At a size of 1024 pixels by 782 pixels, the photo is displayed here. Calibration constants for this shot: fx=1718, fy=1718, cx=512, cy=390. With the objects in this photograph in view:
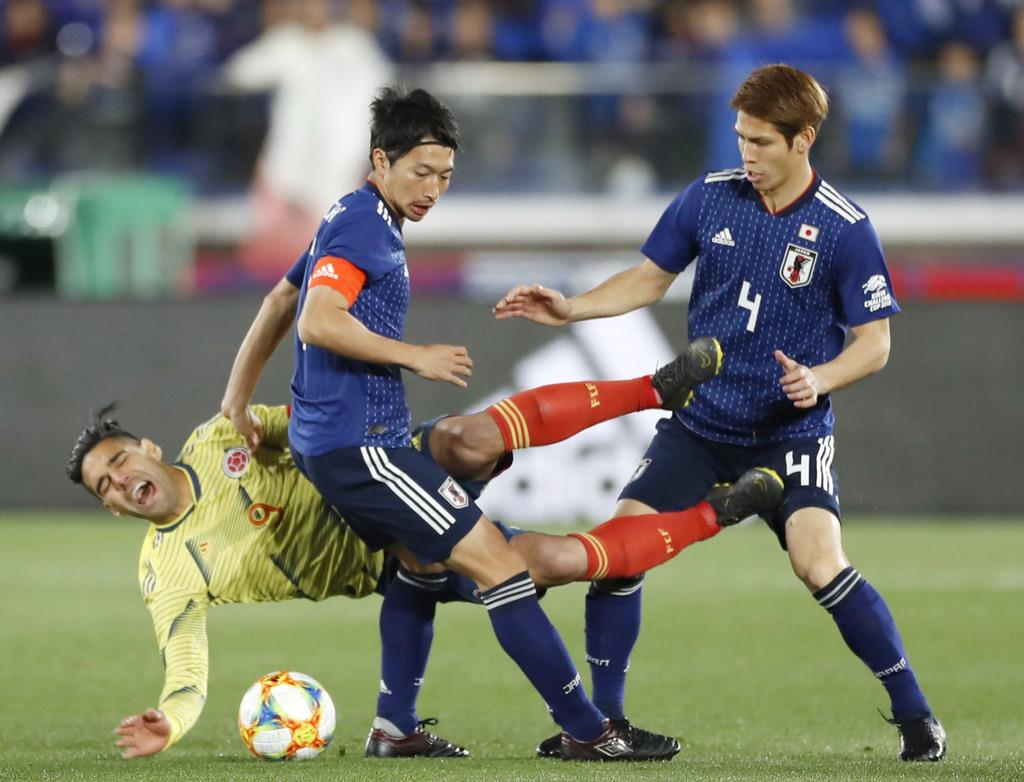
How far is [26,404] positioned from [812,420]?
26.4ft

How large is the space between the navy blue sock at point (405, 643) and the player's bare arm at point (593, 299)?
0.91 metres

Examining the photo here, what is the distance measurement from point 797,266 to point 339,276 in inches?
59.6

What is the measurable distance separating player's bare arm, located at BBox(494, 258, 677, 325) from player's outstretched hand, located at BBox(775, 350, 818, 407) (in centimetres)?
77

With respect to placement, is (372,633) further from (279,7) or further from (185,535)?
(279,7)

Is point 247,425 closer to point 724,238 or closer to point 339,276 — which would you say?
point 339,276

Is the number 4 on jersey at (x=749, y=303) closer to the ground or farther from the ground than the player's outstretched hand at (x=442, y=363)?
farther from the ground

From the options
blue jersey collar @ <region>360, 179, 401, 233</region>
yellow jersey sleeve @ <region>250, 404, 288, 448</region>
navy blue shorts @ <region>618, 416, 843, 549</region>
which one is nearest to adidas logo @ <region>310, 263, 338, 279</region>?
blue jersey collar @ <region>360, 179, 401, 233</region>

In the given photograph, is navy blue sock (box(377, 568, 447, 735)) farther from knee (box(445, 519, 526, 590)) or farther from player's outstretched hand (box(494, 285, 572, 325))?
player's outstretched hand (box(494, 285, 572, 325))

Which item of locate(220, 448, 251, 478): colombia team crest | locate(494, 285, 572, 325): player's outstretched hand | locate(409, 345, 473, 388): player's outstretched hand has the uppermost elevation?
locate(494, 285, 572, 325): player's outstretched hand

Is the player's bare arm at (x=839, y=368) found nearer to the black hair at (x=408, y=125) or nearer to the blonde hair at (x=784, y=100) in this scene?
the blonde hair at (x=784, y=100)

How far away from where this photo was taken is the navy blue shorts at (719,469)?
17.9ft

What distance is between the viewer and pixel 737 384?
5.68 m

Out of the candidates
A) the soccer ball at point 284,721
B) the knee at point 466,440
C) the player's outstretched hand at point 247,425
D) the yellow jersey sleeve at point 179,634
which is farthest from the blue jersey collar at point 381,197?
the soccer ball at point 284,721

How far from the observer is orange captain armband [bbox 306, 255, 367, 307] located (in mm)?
5000
